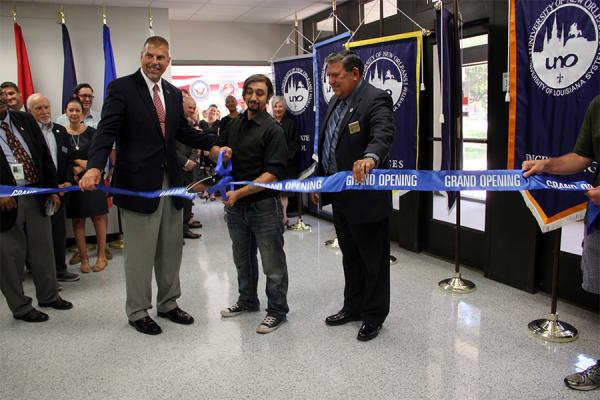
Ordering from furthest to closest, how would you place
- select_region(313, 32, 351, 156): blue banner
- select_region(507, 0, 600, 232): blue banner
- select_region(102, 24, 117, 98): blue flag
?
select_region(102, 24, 117, 98): blue flag, select_region(313, 32, 351, 156): blue banner, select_region(507, 0, 600, 232): blue banner

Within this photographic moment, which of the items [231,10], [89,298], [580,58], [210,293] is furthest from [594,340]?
[231,10]

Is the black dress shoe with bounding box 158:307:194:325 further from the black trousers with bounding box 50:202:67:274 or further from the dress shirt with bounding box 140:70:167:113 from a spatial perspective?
the black trousers with bounding box 50:202:67:274

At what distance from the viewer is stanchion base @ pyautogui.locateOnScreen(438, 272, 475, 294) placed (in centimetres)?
370

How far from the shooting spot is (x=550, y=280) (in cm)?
354

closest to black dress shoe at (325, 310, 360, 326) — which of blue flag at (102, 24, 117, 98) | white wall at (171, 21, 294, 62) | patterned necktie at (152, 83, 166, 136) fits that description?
patterned necktie at (152, 83, 166, 136)

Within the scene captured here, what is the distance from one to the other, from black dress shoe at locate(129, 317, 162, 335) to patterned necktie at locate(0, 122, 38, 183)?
121 cm

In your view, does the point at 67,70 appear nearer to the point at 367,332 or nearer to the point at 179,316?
the point at 179,316

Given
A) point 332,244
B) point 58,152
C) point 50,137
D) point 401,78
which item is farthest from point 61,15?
point 332,244

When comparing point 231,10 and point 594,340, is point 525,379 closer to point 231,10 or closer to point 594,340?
point 594,340

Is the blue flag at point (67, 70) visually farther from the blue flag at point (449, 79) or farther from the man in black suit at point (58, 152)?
the blue flag at point (449, 79)

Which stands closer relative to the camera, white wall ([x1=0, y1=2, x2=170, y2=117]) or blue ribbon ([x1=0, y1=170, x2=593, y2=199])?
blue ribbon ([x1=0, y1=170, x2=593, y2=199])

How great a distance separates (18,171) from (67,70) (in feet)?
8.57

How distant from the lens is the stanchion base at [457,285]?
3695 millimetres

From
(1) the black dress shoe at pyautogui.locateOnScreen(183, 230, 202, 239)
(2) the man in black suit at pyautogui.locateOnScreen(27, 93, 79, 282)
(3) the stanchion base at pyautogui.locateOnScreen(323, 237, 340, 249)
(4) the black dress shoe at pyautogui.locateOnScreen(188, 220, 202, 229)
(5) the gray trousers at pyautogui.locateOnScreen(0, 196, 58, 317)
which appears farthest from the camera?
(4) the black dress shoe at pyautogui.locateOnScreen(188, 220, 202, 229)
